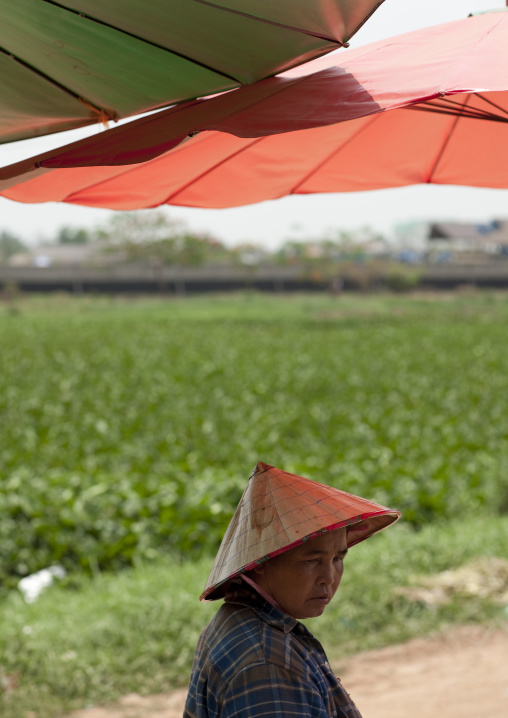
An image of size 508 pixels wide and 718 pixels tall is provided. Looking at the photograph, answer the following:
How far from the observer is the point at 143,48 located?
1775 millimetres

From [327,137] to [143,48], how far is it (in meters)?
0.82

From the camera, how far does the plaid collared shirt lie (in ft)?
4.50

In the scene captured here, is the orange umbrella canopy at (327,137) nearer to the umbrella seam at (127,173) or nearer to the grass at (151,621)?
the umbrella seam at (127,173)

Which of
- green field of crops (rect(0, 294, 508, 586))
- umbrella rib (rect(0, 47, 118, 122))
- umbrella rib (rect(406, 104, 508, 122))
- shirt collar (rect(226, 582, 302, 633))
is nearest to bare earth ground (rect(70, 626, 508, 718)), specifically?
green field of crops (rect(0, 294, 508, 586))

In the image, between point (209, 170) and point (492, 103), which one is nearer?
point (492, 103)

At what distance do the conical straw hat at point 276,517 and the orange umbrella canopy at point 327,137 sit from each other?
695 mm

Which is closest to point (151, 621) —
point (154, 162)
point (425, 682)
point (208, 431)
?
point (425, 682)

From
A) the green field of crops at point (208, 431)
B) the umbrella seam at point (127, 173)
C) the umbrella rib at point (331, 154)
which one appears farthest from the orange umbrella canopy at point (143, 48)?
the green field of crops at point (208, 431)

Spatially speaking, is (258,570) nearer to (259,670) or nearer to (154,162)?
(259,670)

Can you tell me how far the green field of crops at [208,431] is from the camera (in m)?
6.64

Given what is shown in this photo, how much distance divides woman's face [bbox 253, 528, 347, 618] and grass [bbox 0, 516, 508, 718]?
2898mm

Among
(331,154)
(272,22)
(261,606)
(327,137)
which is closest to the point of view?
(261,606)

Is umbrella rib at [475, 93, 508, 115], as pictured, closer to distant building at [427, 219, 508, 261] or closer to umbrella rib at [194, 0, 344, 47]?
umbrella rib at [194, 0, 344, 47]

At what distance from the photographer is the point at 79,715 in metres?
3.99
